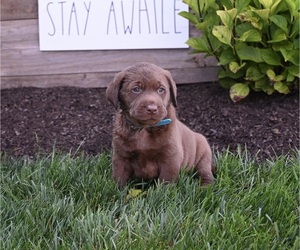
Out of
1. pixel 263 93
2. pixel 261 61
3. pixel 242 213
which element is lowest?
pixel 242 213

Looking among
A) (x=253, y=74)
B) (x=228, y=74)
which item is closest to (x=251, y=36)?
(x=253, y=74)

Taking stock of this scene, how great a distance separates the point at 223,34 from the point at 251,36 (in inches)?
8.4

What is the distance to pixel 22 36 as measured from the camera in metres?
5.57

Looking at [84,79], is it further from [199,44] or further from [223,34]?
[223,34]

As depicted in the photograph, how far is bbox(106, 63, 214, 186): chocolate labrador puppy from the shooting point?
327 centimetres

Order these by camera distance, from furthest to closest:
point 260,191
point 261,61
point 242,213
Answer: point 261,61, point 260,191, point 242,213

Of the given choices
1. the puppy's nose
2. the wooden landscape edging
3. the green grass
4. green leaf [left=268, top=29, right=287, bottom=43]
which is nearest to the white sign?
the wooden landscape edging

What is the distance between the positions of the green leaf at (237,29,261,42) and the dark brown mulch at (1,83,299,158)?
630 mm

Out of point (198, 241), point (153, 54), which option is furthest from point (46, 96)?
point (198, 241)

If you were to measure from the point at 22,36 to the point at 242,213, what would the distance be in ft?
10.3

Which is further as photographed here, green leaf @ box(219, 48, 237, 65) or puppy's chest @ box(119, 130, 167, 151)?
green leaf @ box(219, 48, 237, 65)

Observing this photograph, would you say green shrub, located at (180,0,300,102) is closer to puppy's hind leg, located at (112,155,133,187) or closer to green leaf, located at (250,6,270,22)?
green leaf, located at (250,6,270,22)

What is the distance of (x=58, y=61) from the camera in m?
5.56

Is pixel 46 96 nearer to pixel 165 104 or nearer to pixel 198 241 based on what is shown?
pixel 165 104
